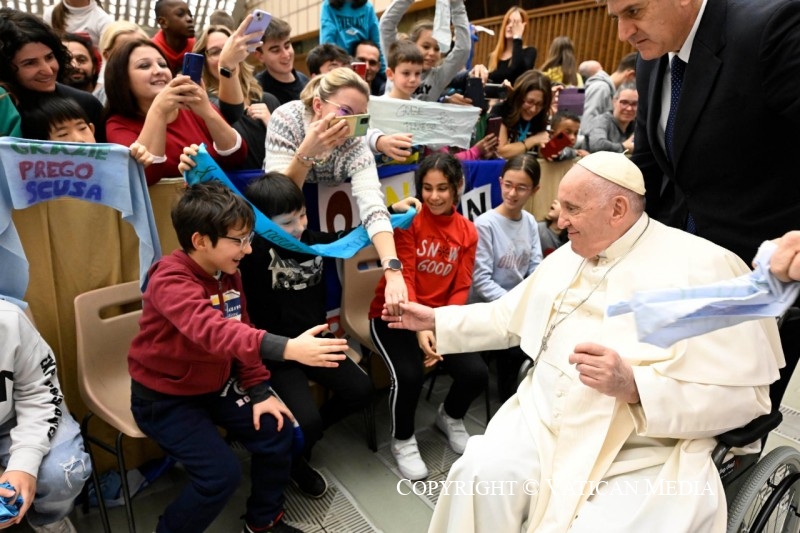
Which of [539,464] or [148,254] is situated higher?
[148,254]

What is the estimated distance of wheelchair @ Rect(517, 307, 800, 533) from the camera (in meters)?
1.37

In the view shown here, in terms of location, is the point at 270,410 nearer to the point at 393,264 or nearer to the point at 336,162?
the point at 393,264

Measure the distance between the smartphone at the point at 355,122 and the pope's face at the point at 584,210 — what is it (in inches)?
36.6

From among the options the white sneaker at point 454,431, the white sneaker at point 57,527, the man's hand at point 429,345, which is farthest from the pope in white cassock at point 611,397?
the white sneaker at point 57,527

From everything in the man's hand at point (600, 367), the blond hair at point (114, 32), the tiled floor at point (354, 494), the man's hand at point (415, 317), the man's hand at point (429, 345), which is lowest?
the tiled floor at point (354, 494)

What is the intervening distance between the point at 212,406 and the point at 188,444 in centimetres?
18

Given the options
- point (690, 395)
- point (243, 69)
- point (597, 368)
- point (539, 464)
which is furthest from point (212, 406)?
point (243, 69)

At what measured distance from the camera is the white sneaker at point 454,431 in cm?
253

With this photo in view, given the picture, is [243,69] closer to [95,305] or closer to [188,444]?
[95,305]

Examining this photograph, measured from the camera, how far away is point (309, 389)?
2188 mm

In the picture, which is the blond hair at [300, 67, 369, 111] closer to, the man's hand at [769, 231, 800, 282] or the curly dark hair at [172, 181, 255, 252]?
the curly dark hair at [172, 181, 255, 252]

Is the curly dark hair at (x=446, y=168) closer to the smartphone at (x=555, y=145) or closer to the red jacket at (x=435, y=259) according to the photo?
the red jacket at (x=435, y=259)

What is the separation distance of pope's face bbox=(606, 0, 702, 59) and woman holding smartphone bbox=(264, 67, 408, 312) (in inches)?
41.9

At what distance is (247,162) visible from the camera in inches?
98.3
